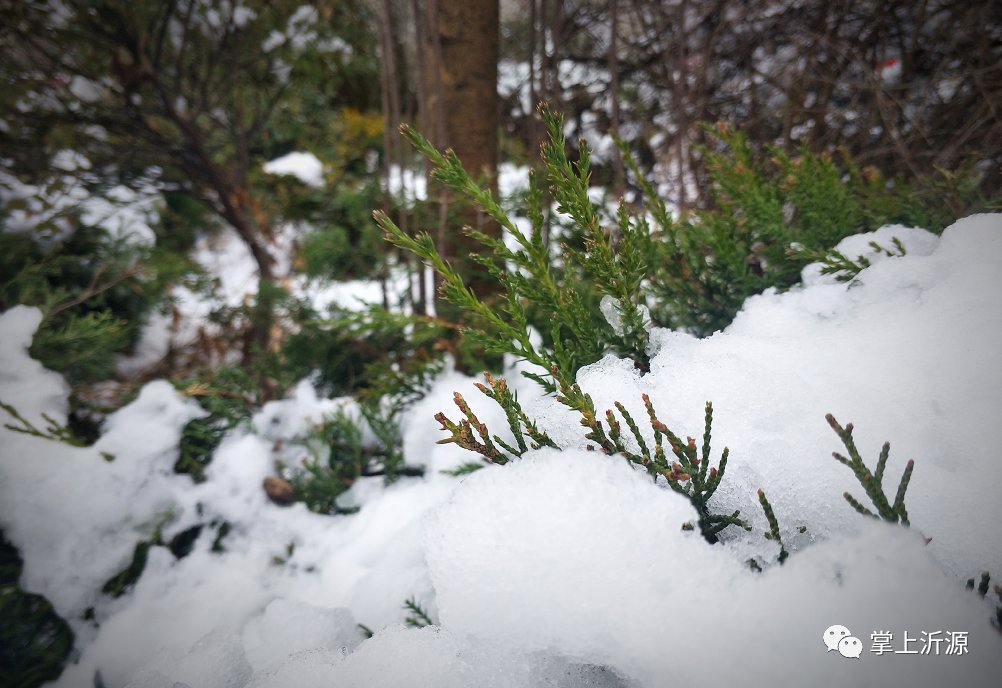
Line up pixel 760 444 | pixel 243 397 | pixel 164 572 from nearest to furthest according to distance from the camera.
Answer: pixel 760 444, pixel 164 572, pixel 243 397

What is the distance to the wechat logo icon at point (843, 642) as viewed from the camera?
0.52 metres

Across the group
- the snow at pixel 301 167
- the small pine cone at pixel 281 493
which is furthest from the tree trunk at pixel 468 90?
the snow at pixel 301 167

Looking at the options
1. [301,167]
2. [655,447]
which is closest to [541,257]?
[655,447]

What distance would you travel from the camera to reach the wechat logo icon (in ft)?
1.71

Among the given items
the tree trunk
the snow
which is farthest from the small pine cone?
the snow

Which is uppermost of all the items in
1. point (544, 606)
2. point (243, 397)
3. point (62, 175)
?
point (62, 175)

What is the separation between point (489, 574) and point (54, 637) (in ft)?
4.42

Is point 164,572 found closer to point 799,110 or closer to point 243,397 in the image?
point 243,397

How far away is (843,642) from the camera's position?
53 centimetres

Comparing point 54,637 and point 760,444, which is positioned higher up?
point 760,444

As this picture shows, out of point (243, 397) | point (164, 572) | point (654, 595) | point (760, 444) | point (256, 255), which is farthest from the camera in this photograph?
point (256, 255)

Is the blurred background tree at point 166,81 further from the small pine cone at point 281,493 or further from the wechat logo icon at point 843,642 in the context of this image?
the wechat logo icon at point 843,642

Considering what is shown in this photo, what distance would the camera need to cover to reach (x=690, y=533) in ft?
2.28

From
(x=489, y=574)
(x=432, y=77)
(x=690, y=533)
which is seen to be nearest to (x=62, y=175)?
(x=432, y=77)
